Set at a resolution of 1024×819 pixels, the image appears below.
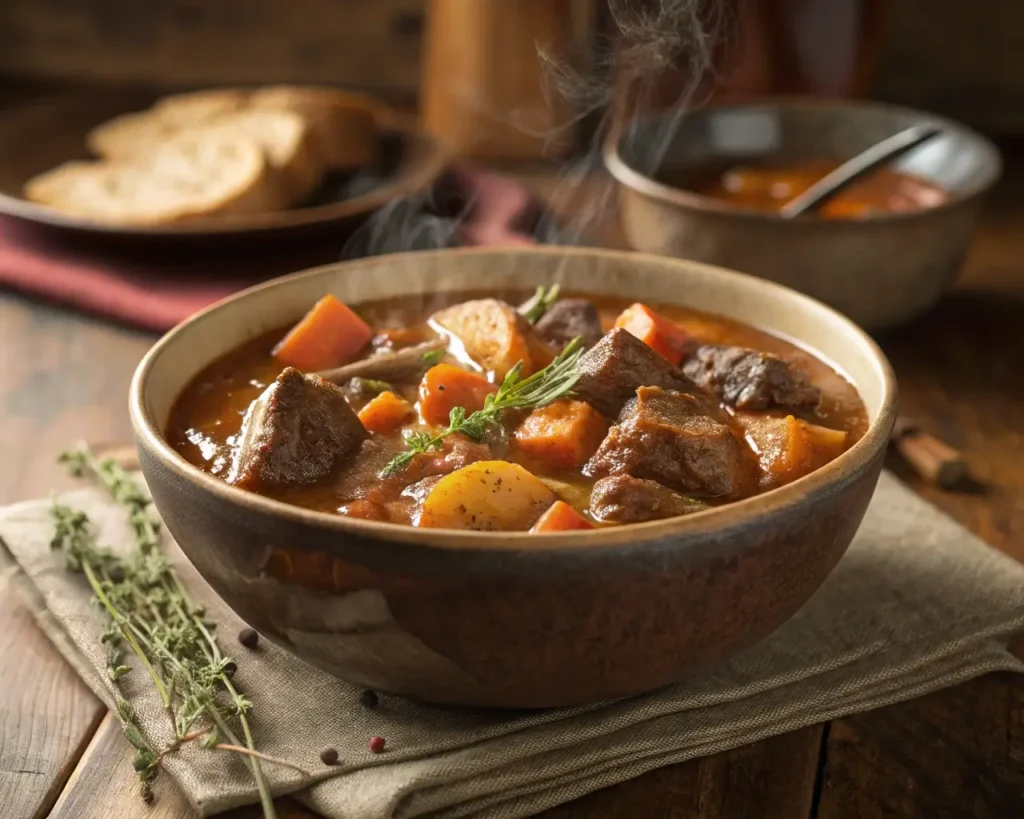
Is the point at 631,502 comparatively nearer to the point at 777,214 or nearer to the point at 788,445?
the point at 788,445

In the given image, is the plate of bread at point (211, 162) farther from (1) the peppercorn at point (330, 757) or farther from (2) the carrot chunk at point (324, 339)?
(1) the peppercorn at point (330, 757)

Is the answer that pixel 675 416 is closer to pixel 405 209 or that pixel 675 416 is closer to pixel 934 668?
pixel 934 668

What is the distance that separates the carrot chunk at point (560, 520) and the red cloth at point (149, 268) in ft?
6.92

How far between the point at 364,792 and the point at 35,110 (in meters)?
3.95

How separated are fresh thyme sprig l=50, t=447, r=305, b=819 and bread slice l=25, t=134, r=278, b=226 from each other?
1.51 metres

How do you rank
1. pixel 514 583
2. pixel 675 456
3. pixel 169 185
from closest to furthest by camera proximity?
pixel 514 583, pixel 675 456, pixel 169 185

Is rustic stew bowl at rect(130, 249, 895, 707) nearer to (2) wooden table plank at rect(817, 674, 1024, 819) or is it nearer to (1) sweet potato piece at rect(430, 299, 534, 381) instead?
(2) wooden table plank at rect(817, 674, 1024, 819)

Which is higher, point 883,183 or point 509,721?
point 509,721

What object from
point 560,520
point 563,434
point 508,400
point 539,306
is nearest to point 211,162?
point 539,306

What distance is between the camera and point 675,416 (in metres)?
2.26

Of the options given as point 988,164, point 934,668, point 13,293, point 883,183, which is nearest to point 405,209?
point 13,293

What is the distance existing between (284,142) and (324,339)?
79.9 inches

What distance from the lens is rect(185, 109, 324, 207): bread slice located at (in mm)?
4441

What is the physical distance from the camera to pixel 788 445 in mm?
2246
